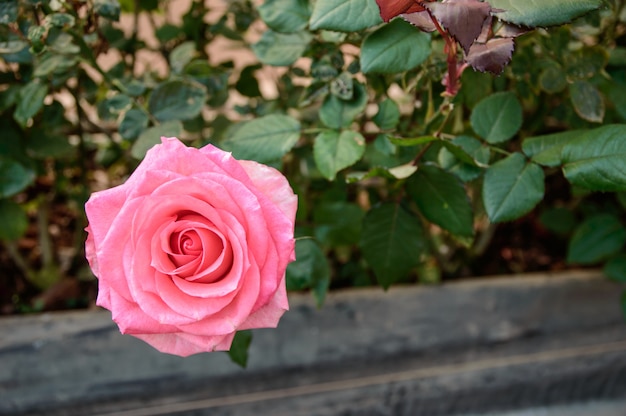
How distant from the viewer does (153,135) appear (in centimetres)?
52

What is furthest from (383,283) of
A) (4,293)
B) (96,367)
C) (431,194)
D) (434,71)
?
(4,293)

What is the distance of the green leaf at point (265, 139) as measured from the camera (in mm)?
512

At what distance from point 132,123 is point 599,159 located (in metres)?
0.41

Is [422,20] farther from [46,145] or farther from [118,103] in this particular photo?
[46,145]

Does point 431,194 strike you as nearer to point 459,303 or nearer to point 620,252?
point 459,303

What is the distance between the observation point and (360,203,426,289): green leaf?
572mm

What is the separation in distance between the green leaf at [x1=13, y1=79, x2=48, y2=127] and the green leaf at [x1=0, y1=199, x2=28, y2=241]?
160mm

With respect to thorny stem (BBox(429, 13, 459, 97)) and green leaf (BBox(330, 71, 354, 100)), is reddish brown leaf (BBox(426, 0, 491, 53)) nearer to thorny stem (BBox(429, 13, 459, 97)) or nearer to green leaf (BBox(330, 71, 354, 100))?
thorny stem (BBox(429, 13, 459, 97))

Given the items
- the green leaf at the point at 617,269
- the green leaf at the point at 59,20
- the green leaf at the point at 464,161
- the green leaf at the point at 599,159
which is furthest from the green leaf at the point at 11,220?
the green leaf at the point at 617,269

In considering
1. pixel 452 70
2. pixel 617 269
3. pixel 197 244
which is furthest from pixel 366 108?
pixel 617 269

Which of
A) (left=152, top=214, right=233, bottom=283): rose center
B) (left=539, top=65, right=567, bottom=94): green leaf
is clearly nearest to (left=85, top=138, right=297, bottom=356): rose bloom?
(left=152, top=214, right=233, bottom=283): rose center

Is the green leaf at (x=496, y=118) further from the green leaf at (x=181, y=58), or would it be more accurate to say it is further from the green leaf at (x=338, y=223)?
the green leaf at (x=181, y=58)

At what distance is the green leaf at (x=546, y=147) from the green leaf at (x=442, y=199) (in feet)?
0.22

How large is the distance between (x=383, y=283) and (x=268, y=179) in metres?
0.25
